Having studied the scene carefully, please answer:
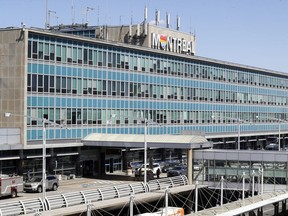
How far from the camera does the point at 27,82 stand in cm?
7744

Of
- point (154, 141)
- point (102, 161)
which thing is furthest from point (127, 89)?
point (154, 141)

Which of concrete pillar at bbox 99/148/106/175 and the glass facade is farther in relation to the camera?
concrete pillar at bbox 99/148/106/175

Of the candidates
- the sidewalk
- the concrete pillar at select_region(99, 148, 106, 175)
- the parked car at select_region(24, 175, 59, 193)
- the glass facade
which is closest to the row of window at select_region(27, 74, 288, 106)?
the glass facade

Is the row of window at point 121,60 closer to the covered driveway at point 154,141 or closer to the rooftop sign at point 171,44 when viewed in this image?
the rooftop sign at point 171,44

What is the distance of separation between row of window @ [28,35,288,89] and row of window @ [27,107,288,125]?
20.5 ft

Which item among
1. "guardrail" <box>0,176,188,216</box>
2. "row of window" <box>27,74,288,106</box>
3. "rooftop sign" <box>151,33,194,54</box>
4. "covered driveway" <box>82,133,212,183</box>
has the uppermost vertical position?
"rooftop sign" <box>151,33,194,54</box>

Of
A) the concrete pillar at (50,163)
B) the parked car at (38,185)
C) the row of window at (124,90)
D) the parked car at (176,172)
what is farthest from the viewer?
the parked car at (176,172)

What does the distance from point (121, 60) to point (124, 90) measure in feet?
14.4

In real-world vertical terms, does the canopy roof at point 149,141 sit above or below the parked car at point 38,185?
above

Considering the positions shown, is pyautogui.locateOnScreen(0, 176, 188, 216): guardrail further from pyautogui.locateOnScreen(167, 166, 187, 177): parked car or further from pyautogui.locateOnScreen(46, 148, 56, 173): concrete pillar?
pyautogui.locateOnScreen(46, 148, 56, 173): concrete pillar

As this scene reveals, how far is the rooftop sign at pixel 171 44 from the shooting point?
115 metres

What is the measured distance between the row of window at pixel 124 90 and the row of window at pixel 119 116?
2.33 metres

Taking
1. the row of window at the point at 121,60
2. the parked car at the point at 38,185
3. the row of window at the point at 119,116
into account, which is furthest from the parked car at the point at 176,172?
the parked car at the point at 38,185

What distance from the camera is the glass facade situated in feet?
264
